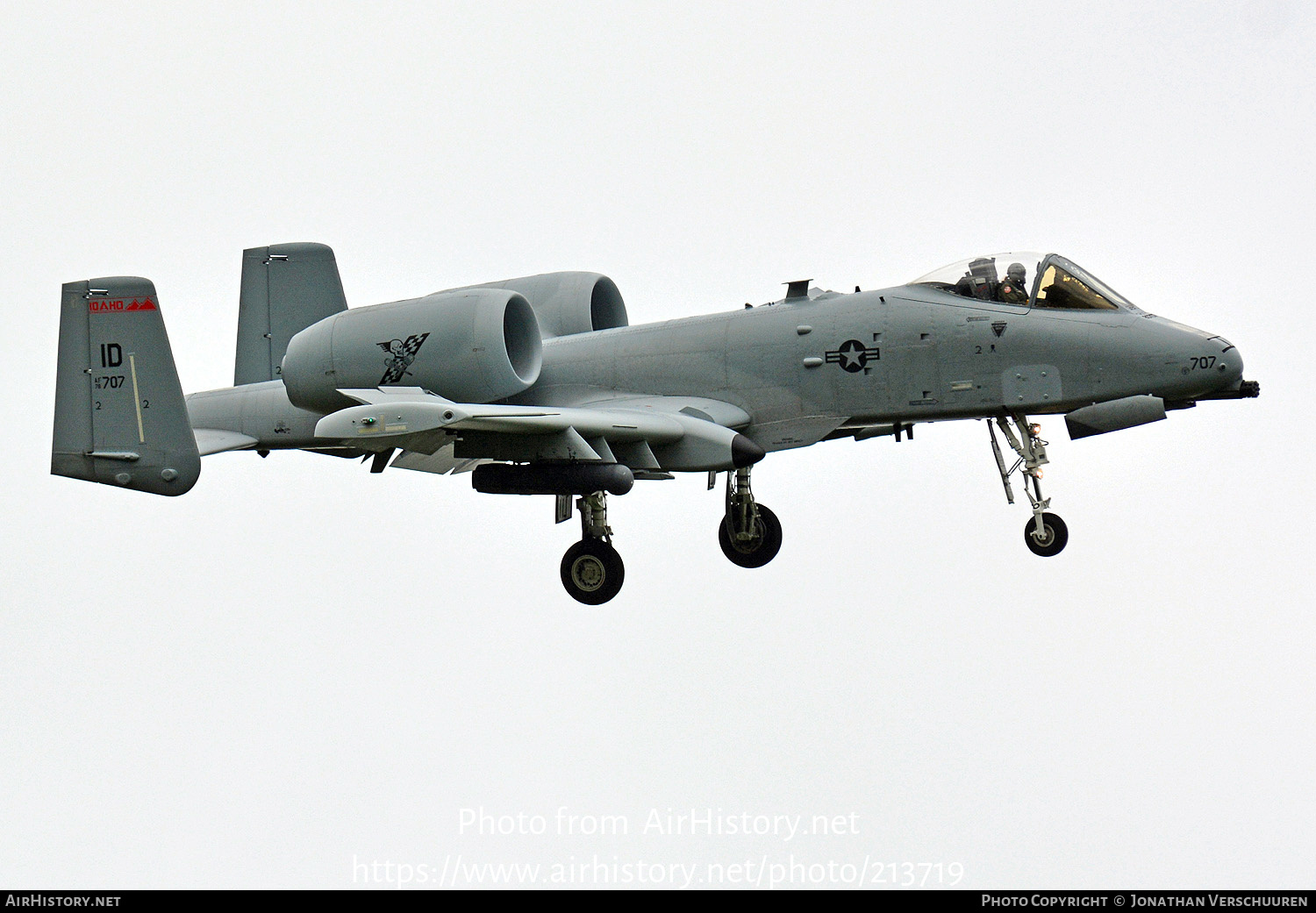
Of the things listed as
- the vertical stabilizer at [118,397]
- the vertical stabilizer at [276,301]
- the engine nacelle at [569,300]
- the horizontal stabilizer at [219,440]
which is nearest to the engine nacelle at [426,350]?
the horizontal stabilizer at [219,440]

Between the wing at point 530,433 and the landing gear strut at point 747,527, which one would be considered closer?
the wing at point 530,433

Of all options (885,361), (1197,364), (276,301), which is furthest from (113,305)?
(1197,364)

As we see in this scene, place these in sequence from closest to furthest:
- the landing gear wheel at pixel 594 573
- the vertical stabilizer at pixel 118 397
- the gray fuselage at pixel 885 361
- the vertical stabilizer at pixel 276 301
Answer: the gray fuselage at pixel 885 361
the vertical stabilizer at pixel 118 397
the landing gear wheel at pixel 594 573
the vertical stabilizer at pixel 276 301

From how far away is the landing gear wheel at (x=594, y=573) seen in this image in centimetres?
1451

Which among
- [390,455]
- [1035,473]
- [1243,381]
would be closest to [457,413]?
[390,455]

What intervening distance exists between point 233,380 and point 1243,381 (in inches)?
385

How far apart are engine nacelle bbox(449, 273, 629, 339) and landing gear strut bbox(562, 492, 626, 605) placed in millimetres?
2562

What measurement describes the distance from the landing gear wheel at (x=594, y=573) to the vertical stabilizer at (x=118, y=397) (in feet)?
10.9

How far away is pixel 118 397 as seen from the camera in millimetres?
14117

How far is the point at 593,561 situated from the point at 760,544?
2.18 m

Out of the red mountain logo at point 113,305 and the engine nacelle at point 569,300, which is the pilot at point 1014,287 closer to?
the engine nacelle at point 569,300

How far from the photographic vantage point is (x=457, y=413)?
508 inches

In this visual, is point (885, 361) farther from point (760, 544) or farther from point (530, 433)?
point (530, 433)

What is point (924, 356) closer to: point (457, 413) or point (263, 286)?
point (457, 413)
